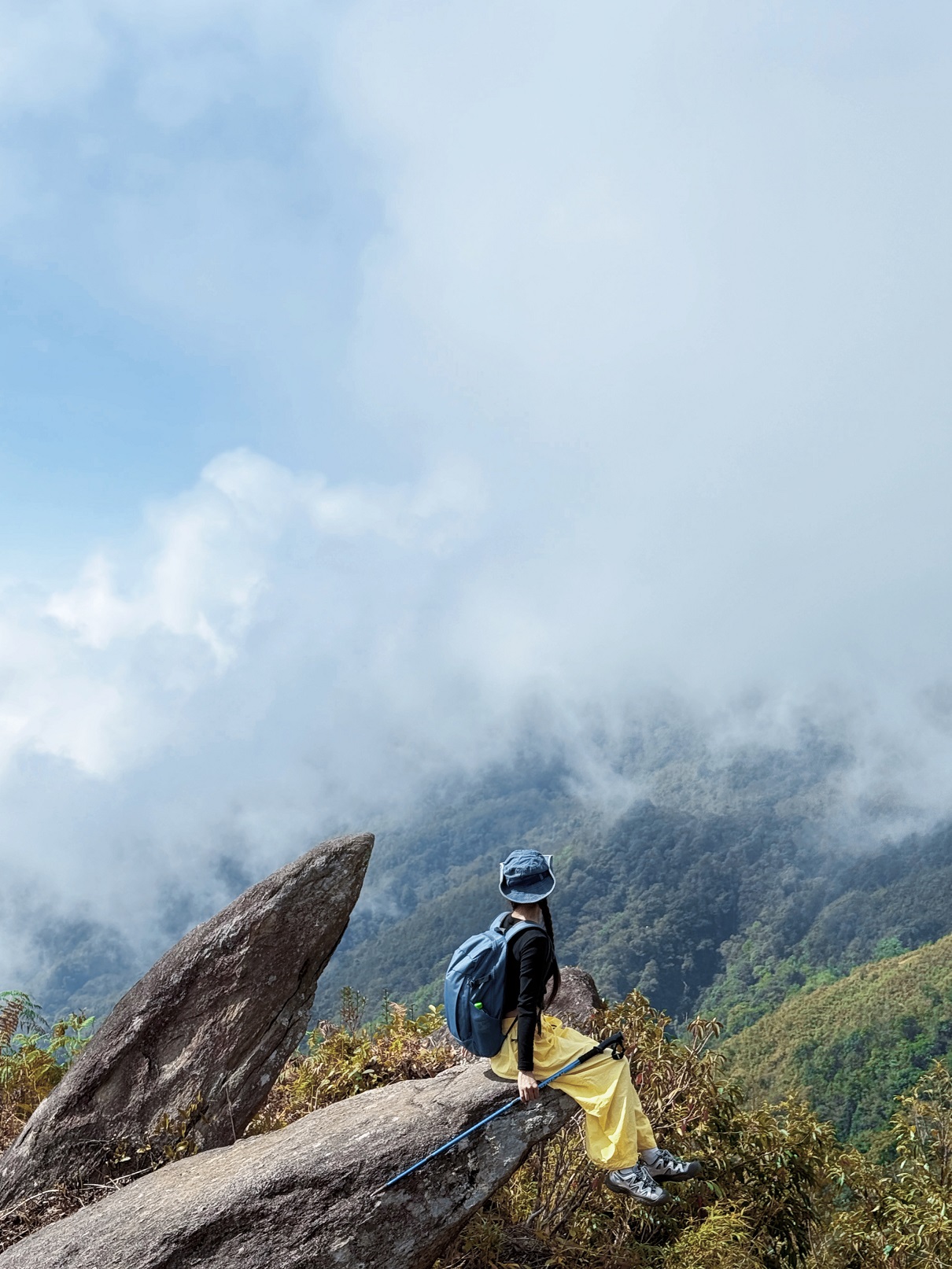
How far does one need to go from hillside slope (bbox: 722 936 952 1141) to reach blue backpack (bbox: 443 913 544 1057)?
86859 mm

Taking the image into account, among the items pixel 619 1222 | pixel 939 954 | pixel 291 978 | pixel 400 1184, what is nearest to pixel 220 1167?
pixel 400 1184

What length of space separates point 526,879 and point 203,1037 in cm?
479

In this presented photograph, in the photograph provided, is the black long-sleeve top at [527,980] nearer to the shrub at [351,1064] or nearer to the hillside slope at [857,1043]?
the shrub at [351,1064]

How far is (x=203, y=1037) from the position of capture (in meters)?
9.15

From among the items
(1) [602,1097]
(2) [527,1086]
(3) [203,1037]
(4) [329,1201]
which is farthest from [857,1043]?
(4) [329,1201]

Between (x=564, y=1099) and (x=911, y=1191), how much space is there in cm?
437

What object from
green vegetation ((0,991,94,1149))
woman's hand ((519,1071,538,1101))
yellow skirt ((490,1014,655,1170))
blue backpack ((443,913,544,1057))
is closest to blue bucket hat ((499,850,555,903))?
blue backpack ((443,913,544,1057))

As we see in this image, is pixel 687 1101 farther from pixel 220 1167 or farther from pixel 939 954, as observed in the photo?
pixel 939 954

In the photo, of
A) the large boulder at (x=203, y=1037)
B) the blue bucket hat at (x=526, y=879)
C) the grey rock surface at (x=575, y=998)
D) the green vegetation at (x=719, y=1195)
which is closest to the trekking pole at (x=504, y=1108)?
the blue bucket hat at (x=526, y=879)

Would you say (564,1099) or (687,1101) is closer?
(564,1099)

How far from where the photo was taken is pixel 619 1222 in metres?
7.73

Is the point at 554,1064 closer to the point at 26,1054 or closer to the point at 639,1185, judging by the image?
the point at 639,1185

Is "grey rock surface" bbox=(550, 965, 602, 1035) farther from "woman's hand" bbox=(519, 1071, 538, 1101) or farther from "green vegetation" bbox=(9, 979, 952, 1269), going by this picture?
"woman's hand" bbox=(519, 1071, 538, 1101)

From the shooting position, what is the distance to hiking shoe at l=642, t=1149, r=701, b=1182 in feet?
22.0
